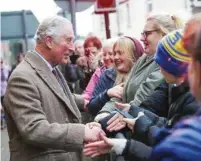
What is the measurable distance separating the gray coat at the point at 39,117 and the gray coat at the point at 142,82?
0.47 meters

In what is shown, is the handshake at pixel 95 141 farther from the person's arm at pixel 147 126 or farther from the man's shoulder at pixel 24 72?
the man's shoulder at pixel 24 72

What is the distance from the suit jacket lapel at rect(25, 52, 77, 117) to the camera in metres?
3.89

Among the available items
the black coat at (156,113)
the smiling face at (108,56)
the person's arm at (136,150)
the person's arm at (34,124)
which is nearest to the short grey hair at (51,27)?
the person's arm at (34,124)

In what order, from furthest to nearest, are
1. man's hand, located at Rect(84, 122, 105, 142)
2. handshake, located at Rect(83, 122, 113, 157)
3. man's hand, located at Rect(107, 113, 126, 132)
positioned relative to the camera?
man's hand, located at Rect(84, 122, 105, 142), man's hand, located at Rect(107, 113, 126, 132), handshake, located at Rect(83, 122, 113, 157)

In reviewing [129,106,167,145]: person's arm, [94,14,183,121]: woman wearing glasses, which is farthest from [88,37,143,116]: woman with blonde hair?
[129,106,167,145]: person's arm

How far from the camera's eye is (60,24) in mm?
4016

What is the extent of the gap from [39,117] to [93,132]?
1.24ft

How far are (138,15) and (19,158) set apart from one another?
22.2 m

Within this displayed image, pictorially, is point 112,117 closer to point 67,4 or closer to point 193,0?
point 193,0

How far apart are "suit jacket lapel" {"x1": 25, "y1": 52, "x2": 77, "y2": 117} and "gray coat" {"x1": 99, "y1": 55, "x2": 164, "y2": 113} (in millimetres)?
428

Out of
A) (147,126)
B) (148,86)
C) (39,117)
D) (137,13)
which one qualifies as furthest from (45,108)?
(137,13)

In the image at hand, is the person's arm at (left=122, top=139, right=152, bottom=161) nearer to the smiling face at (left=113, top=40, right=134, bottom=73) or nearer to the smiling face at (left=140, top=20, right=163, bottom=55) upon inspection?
the smiling face at (left=140, top=20, right=163, bottom=55)

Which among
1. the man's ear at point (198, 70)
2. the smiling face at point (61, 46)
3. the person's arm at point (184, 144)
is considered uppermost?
the man's ear at point (198, 70)

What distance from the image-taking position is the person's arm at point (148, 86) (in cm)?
386
